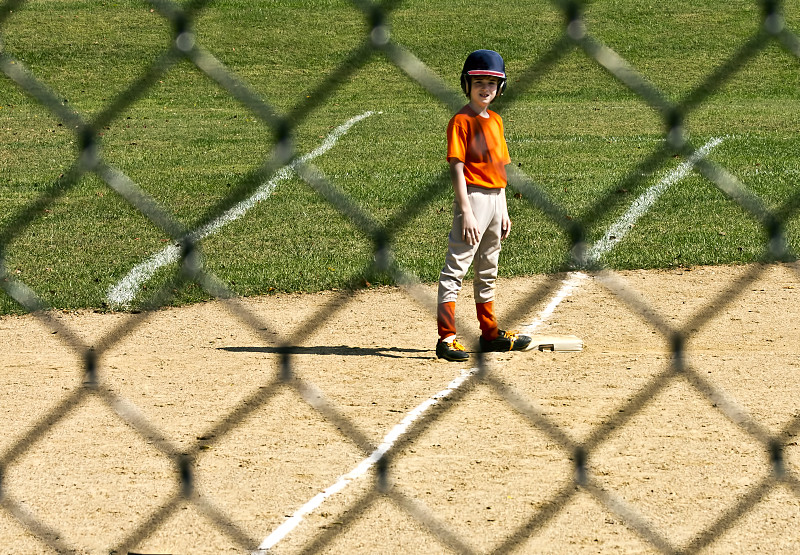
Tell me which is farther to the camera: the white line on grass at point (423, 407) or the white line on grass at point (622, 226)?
the white line on grass at point (622, 226)

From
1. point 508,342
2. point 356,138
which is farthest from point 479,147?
point 356,138

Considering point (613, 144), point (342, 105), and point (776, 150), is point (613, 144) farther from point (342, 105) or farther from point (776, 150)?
point (342, 105)

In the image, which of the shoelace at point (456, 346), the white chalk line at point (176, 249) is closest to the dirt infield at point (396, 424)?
the shoelace at point (456, 346)

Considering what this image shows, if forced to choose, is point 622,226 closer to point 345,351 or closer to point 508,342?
point 508,342

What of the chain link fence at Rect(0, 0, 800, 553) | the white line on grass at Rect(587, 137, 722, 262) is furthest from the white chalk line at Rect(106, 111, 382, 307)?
the white line on grass at Rect(587, 137, 722, 262)

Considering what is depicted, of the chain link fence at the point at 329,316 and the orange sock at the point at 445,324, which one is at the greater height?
the orange sock at the point at 445,324

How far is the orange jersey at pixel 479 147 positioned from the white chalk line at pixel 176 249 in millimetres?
811

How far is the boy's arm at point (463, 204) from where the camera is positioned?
5.57m

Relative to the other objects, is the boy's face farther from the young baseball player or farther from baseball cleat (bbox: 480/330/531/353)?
baseball cleat (bbox: 480/330/531/353)

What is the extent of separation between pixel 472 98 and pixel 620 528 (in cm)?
259

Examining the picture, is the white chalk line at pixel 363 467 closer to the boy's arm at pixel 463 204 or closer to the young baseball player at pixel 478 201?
the young baseball player at pixel 478 201

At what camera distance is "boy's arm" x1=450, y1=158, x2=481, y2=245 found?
18.3ft

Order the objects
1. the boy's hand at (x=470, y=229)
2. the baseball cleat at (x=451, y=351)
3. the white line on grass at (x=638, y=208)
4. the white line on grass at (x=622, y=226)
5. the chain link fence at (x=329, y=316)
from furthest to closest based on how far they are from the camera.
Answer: the white line on grass at (x=638, y=208) < the white line on grass at (x=622, y=226) < the baseball cleat at (x=451, y=351) < the boy's hand at (x=470, y=229) < the chain link fence at (x=329, y=316)

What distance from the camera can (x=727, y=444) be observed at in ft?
14.6
